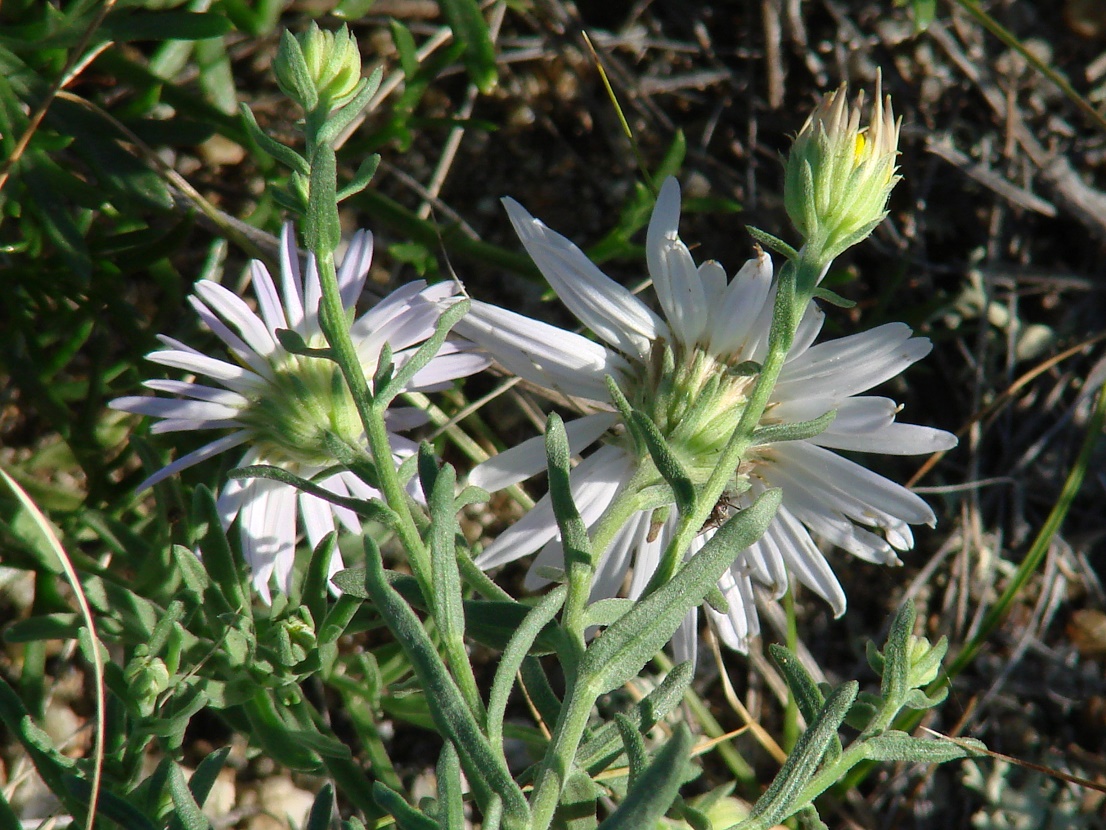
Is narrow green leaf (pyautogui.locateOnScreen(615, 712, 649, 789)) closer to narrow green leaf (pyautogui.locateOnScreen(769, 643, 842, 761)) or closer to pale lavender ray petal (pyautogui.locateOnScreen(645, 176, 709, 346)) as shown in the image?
narrow green leaf (pyautogui.locateOnScreen(769, 643, 842, 761))

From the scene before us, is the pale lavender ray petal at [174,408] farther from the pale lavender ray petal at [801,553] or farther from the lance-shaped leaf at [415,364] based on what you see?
the pale lavender ray petal at [801,553]

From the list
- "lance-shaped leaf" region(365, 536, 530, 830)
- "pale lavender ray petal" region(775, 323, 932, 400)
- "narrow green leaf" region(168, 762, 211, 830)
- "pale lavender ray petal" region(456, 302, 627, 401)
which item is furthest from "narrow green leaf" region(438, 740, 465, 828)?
"pale lavender ray petal" region(775, 323, 932, 400)

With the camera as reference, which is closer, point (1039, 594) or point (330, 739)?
point (330, 739)

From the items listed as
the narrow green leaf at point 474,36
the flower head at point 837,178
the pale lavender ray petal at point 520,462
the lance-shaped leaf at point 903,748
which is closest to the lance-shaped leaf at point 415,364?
the pale lavender ray petal at point 520,462

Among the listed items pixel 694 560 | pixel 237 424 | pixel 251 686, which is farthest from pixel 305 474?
pixel 694 560

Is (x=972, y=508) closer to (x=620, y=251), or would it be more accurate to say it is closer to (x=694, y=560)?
(x=620, y=251)
